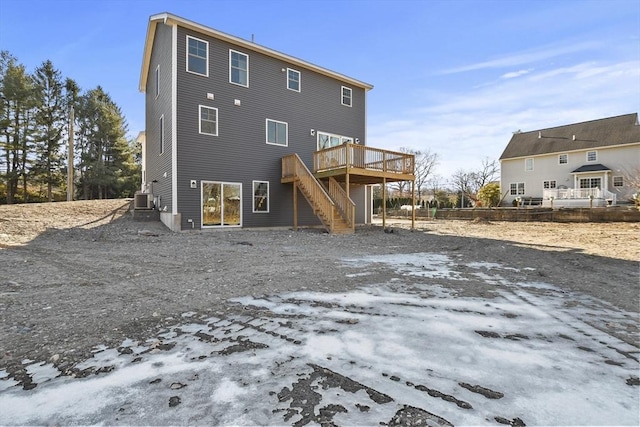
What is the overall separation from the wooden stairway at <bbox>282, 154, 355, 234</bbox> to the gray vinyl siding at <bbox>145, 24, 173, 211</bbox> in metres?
4.69

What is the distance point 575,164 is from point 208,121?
29536 millimetres

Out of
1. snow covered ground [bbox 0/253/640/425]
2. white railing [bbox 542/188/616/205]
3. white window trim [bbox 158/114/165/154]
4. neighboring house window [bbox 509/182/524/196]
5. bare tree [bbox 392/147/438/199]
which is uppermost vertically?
bare tree [bbox 392/147/438/199]

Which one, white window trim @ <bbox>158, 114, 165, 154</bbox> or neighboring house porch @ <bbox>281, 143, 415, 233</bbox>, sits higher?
white window trim @ <bbox>158, 114, 165, 154</bbox>

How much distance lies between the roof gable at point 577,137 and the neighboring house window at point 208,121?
93.7 feet

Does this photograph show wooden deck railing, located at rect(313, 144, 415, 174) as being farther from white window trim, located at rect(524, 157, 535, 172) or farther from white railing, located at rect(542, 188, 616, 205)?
white window trim, located at rect(524, 157, 535, 172)

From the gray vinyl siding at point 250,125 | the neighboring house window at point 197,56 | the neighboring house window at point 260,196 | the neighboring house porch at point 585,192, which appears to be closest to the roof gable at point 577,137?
the neighboring house porch at point 585,192

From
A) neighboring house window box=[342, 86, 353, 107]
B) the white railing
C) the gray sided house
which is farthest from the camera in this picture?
the white railing

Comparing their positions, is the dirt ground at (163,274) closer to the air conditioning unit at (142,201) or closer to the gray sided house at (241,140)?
the gray sided house at (241,140)

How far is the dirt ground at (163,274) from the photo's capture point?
2.91 meters

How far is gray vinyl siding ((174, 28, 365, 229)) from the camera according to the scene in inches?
471

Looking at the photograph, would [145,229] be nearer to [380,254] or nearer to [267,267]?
[267,267]

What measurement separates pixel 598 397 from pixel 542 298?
7.88 feet

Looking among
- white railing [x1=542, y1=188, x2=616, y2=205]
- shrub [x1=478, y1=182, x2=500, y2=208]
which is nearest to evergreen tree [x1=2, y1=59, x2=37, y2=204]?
white railing [x1=542, y1=188, x2=616, y2=205]

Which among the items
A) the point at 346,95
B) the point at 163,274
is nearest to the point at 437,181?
the point at 346,95
